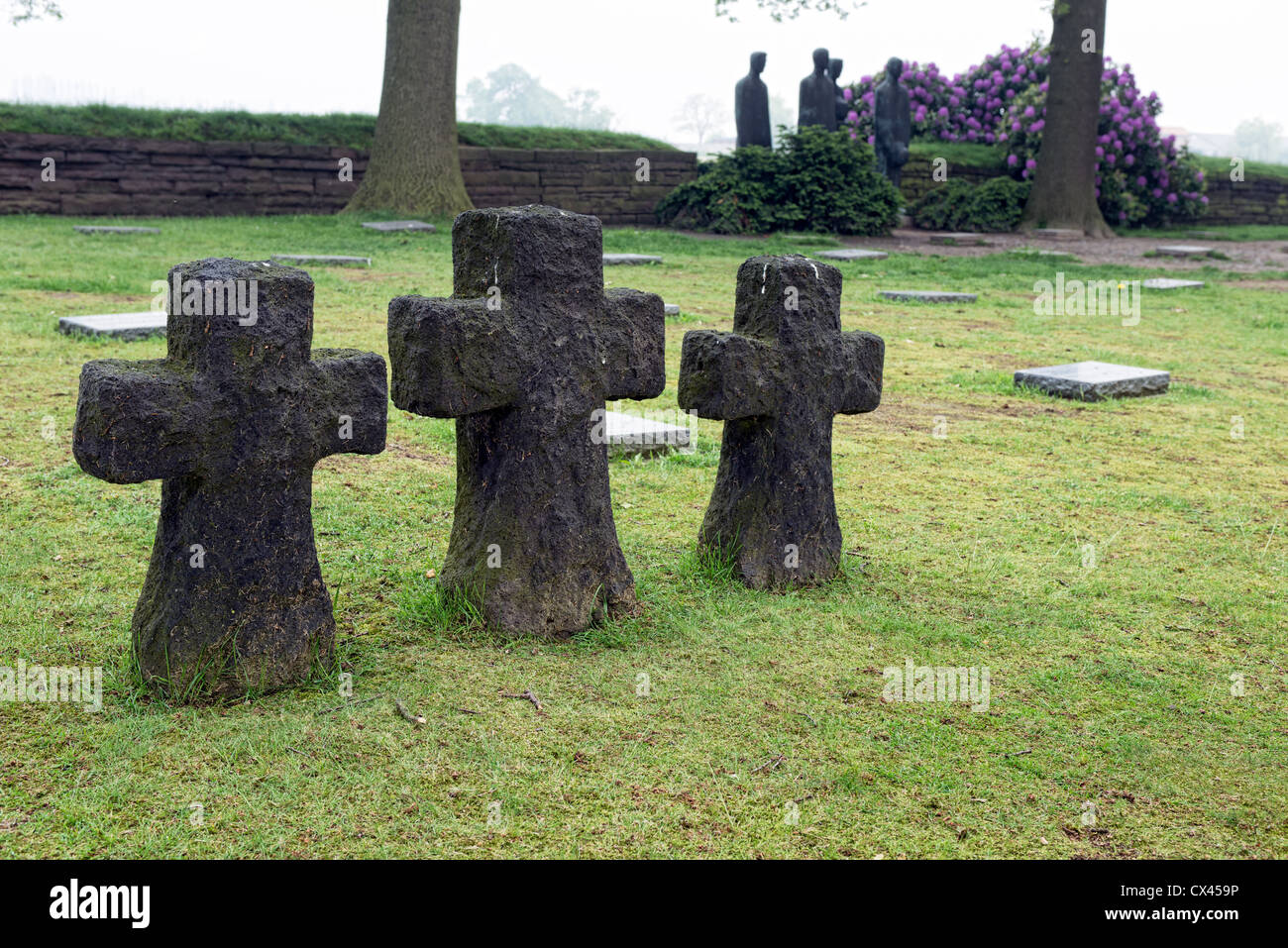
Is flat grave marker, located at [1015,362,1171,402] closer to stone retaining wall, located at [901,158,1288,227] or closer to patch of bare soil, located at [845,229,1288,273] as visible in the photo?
patch of bare soil, located at [845,229,1288,273]

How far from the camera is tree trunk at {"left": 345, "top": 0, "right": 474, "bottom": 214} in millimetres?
15109

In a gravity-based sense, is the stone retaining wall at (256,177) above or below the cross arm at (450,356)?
above

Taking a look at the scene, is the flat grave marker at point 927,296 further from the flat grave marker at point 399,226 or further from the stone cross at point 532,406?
the stone cross at point 532,406

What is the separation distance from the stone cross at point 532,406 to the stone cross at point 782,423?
0.42 m

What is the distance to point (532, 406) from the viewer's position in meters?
3.32

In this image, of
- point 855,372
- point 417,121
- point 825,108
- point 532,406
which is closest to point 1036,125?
point 825,108

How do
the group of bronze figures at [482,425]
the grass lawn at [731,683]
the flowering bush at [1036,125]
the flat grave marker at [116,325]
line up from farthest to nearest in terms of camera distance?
the flowering bush at [1036,125] → the flat grave marker at [116,325] → the group of bronze figures at [482,425] → the grass lawn at [731,683]

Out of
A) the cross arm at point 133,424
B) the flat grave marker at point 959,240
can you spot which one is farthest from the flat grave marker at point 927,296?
the cross arm at point 133,424

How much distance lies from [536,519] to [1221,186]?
2633cm

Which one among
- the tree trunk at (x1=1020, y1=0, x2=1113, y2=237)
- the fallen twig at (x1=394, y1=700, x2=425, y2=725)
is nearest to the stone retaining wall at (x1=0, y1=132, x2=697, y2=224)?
the tree trunk at (x1=1020, y1=0, x2=1113, y2=237)

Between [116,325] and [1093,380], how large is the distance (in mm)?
5852

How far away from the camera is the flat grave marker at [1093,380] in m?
7.15

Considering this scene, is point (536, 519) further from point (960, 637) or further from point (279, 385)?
point (960, 637)

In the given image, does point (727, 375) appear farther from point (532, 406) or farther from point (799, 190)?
point (799, 190)
